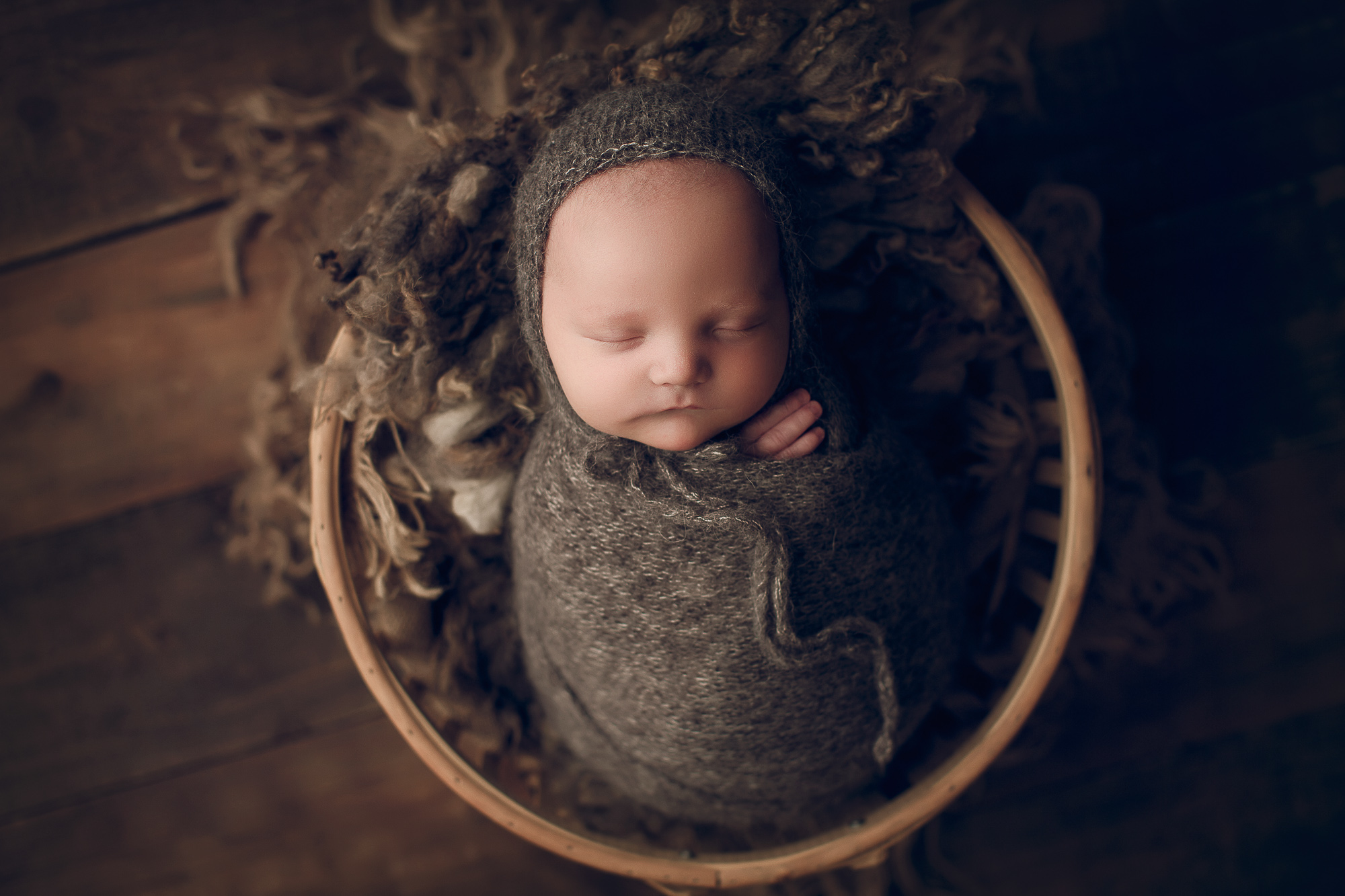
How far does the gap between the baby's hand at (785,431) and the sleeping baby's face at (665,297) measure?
0.06 meters

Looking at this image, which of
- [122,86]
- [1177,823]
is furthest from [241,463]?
[1177,823]

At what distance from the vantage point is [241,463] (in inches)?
42.9

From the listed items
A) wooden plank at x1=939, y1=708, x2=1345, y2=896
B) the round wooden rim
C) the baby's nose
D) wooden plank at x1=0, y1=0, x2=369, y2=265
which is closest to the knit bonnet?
the baby's nose

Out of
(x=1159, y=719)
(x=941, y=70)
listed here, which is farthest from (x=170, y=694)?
(x=1159, y=719)

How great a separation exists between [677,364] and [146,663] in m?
1.02

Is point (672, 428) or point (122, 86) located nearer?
point (672, 428)

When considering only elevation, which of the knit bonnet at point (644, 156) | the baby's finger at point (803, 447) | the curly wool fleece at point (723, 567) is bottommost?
the curly wool fleece at point (723, 567)

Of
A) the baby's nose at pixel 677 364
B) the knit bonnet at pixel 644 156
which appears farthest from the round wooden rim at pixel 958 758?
the baby's nose at pixel 677 364

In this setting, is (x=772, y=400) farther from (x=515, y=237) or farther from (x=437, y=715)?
(x=437, y=715)

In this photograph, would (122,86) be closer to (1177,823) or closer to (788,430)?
(788,430)

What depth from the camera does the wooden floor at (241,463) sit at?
3.38ft

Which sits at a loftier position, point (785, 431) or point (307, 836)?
point (785, 431)

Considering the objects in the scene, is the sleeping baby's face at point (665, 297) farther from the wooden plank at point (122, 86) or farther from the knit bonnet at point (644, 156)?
the wooden plank at point (122, 86)

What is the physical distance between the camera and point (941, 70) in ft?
2.63
